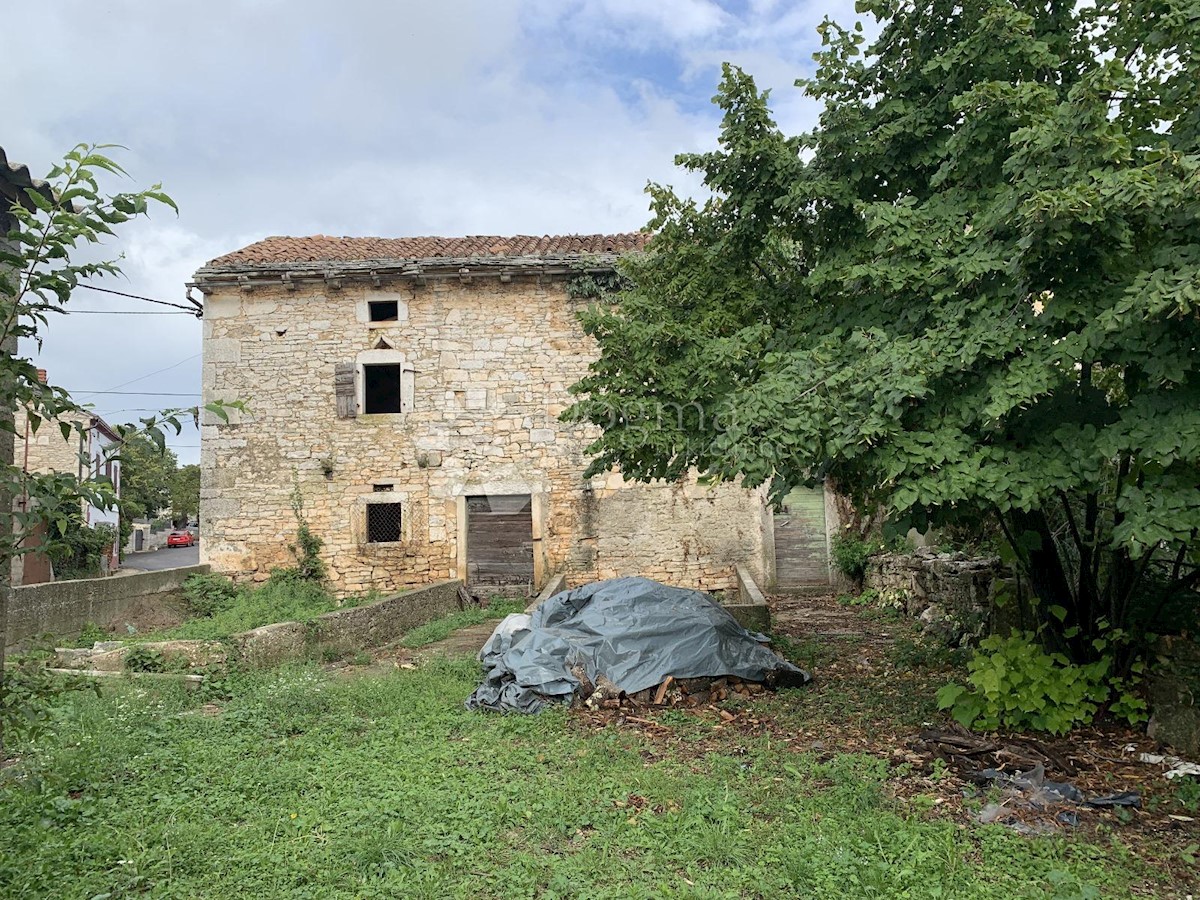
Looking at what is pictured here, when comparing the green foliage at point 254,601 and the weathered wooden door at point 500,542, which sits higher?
the weathered wooden door at point 500,542

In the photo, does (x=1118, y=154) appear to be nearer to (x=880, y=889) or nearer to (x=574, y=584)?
(x=880, y=889)

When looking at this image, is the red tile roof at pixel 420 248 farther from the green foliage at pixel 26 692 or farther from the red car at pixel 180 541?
the red car at pixel 180 541

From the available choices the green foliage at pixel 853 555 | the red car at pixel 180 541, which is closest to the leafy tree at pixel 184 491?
the red car at pixel 180 541

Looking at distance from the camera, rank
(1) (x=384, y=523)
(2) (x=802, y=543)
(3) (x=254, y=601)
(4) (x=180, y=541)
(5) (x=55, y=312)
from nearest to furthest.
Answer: (5) (x=55, y=312)
(3) (x=254, y=601)
(1) (x=384, y=523)
(2) (x=802, y=543)
(4) (x=180, y=541)

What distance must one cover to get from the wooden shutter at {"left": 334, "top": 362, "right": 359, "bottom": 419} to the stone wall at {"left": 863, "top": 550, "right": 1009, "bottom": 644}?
925cm

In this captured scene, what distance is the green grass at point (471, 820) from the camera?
350 centimetres

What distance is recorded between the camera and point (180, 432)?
8.60 ft

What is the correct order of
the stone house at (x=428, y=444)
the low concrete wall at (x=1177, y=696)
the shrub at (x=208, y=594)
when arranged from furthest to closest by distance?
the stone house at (x=428, y=444) < the shrub at (x=208, y=594) < the low concrete wall at (x=1177, y=696)

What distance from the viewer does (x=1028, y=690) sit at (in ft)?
17.3

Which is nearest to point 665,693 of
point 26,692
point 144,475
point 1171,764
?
point 1171,764

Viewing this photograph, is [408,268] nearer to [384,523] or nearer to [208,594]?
[384,523]

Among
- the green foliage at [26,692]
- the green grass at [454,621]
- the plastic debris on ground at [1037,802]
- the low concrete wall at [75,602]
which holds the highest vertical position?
the green foliage at [26,692]

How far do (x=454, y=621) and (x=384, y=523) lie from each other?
284 centimetres

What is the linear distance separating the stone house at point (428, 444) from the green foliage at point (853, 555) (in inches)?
56.3
